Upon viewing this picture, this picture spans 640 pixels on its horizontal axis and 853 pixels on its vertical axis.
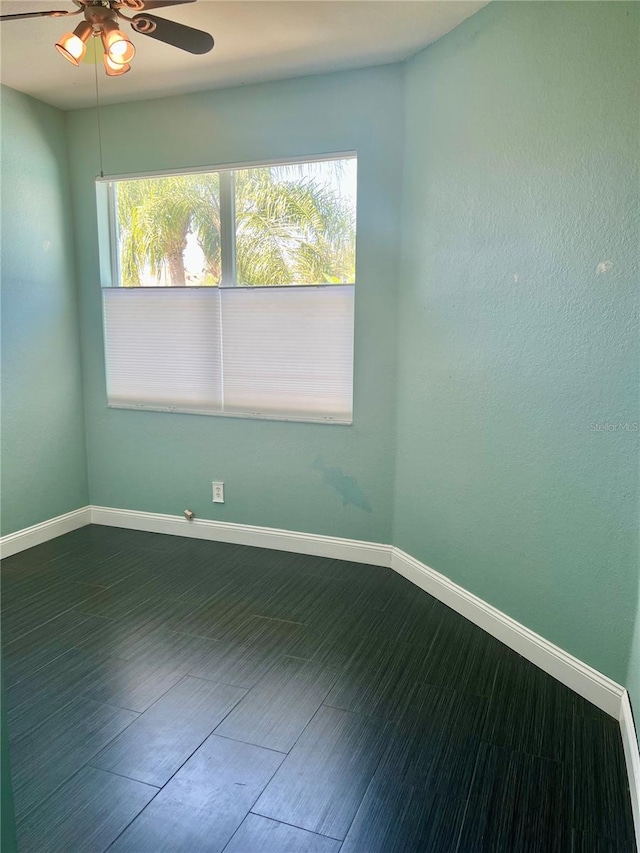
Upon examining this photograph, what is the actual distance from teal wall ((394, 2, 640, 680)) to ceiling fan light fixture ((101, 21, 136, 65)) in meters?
1.43

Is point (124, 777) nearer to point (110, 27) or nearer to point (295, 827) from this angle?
point (295, 827)

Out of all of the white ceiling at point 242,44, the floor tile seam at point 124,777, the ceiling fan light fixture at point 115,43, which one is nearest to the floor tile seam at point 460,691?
the floor tile seam at point 124,777

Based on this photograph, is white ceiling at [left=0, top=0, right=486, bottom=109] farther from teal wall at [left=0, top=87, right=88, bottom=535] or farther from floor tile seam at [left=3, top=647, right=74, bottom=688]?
floor tile seam at [left=3, top=647, right=74, bottom=688]

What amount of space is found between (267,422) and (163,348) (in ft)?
2.76

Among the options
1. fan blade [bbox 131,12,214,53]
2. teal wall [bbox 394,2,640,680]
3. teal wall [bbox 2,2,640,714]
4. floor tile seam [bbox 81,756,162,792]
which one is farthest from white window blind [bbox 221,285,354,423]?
floor tile seam [bbox 81,756,162,792]

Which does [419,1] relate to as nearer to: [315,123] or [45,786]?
[315,123]

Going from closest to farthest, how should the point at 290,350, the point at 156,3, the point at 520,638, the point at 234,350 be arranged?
the point at 156,3 < the point at 520,638 < the point at 290,350 < the point at 234,350

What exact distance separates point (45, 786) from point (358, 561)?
194 centimetres

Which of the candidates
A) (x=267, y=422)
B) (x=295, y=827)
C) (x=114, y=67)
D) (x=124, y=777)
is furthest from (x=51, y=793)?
(x=114, y=67)

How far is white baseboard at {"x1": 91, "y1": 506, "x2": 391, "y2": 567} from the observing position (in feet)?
10.7

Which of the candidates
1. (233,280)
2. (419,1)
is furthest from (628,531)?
(233,280)

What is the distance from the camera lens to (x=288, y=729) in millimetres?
1896

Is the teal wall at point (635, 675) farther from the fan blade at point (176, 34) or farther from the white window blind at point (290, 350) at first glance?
the fan blade at point (176, 34)

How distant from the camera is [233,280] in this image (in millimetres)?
3318
